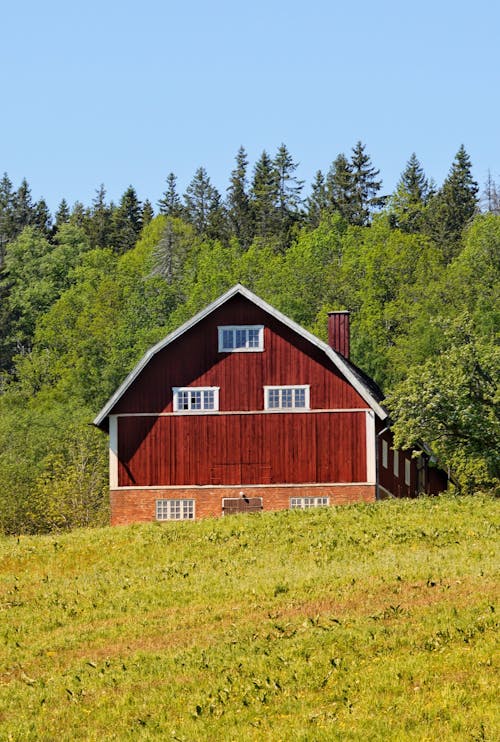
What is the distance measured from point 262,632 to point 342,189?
394 feet

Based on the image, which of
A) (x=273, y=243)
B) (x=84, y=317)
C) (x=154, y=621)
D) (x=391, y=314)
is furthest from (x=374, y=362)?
(x=154, y=621)

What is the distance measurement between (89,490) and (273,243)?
6027 centimetres

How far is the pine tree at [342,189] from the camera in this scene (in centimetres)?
14125

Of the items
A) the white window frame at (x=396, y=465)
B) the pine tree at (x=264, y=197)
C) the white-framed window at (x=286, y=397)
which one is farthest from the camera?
the pine tree at (x=264, y=197)

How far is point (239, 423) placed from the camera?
50.6 meters

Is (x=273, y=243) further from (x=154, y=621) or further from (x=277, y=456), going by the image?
(x=154, y=621)

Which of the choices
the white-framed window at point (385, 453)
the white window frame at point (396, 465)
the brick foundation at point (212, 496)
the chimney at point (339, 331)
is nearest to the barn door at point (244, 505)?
the brick foundation at point (212, 496)

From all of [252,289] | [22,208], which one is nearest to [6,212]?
[22,208]

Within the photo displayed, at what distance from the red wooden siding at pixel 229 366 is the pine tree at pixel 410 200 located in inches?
3297

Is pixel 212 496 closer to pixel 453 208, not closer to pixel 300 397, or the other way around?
pixel 300 397

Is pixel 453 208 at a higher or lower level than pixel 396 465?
higher

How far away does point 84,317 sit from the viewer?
366ft

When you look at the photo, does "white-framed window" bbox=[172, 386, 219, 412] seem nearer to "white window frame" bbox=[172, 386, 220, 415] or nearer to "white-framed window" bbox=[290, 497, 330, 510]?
"white window frame" bbox=[172, 386, 220, 415]

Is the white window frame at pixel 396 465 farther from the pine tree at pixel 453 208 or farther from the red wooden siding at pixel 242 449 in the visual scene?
the pine tree at pixel 453 208
